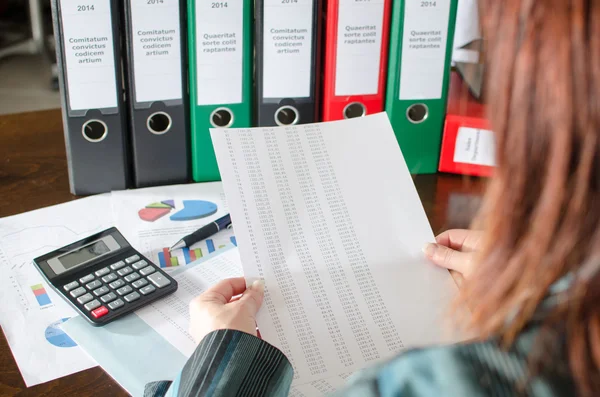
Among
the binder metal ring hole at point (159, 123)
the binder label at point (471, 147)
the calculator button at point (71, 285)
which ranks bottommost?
the calculator button at point (71, 285)

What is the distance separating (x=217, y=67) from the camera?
1.00 m

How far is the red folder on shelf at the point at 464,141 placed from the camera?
1062 millimetres

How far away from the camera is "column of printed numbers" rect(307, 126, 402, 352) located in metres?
0.75

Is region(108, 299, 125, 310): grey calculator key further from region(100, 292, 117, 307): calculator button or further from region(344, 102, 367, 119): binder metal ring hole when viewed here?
region(344, 102, 367, 119): binder metal ring hole

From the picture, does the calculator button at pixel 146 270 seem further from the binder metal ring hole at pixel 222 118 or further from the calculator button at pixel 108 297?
the binder metal ring hole at pixel 222 118

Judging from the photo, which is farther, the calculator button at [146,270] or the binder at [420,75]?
the binder at [420,75]

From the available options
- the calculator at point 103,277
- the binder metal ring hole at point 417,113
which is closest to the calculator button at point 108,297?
→ the calculator at point 103,277

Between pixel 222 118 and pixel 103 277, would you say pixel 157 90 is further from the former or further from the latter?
pixel 103 277

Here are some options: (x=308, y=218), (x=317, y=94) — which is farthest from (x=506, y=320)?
(x=317, y=94)

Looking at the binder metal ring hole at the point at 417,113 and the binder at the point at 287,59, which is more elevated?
the binder at the point at 287,59

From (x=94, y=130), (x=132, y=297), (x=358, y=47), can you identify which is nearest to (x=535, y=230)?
(x=132, y=297)

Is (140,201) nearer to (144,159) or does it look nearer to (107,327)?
(144,159)

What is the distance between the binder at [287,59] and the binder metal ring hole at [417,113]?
0.15 m

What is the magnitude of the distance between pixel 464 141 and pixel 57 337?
0.67 m
